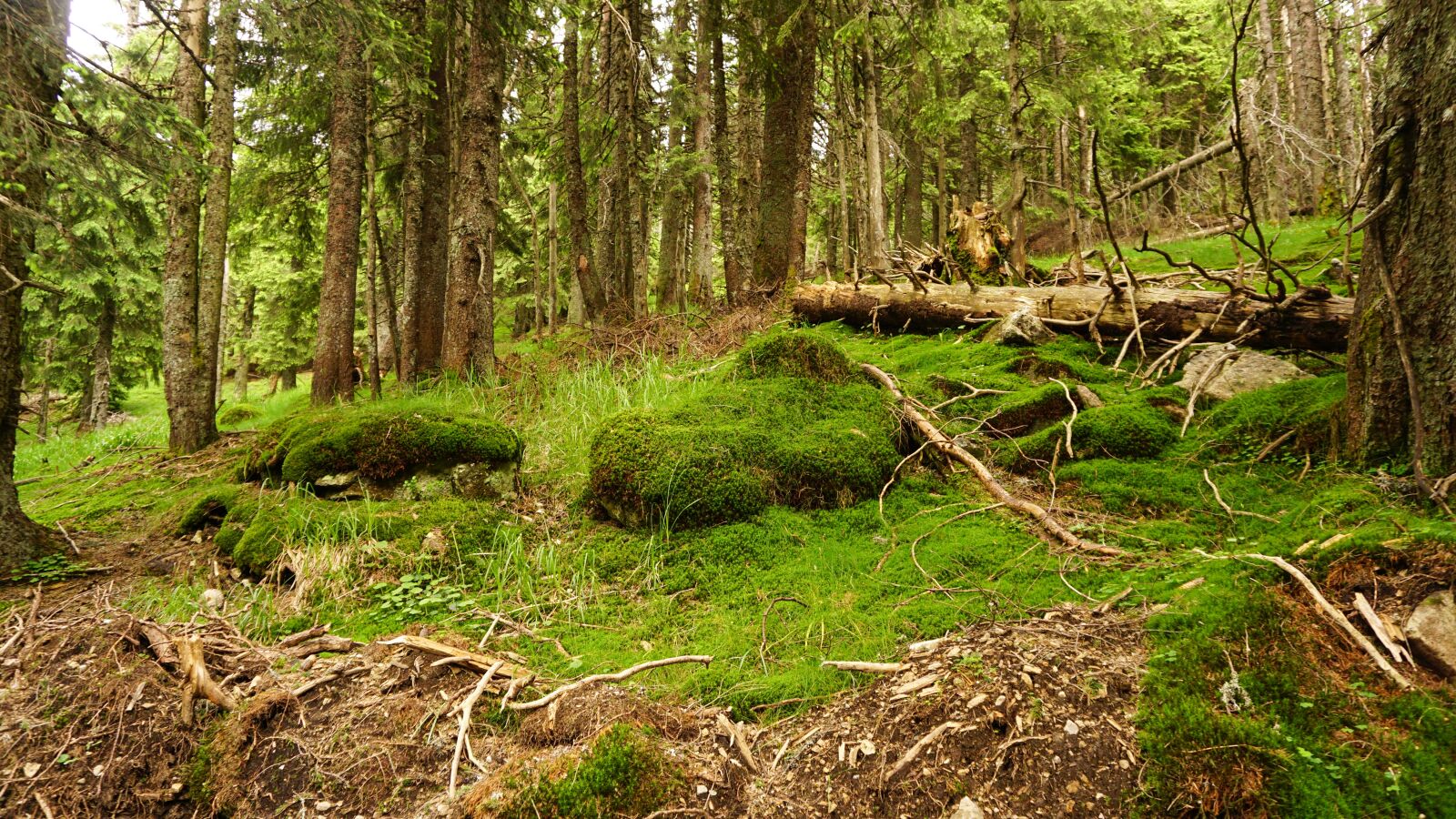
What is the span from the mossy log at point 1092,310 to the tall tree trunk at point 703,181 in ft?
12.6

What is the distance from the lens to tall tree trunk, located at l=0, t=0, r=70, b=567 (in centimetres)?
396

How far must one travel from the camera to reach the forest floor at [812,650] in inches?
81.9

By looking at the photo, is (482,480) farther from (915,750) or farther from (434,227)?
(434,227)

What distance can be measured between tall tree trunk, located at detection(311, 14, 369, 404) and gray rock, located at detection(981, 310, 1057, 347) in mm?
8366

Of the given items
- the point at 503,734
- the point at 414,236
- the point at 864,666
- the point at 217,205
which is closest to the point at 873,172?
the point at 414,236

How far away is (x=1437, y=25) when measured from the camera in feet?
9.02

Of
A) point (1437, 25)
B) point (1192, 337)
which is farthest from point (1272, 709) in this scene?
point (1192, 337)

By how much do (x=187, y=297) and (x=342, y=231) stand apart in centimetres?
202

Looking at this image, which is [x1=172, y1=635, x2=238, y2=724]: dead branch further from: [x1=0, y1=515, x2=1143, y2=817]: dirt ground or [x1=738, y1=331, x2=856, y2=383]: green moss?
[x1=738, y1=331, x2=856, y2=383]: green moss

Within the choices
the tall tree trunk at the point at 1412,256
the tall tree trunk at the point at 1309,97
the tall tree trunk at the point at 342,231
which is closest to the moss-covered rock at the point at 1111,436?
the tall tree trunk at the point at 1412,256

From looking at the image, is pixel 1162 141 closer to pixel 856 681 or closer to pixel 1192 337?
pixel 1192 337

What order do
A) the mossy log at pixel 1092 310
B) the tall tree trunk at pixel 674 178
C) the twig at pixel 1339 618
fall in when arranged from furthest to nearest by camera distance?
1. the tall tree trunk at pixel 674 178
2. the mossy log at pixel 1092 310
3. the twig at pixel 1339 618

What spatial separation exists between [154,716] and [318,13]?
22.1 ft

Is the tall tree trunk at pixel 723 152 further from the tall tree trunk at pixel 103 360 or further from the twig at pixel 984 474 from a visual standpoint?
the tall tree trunk at pixel 103 360
